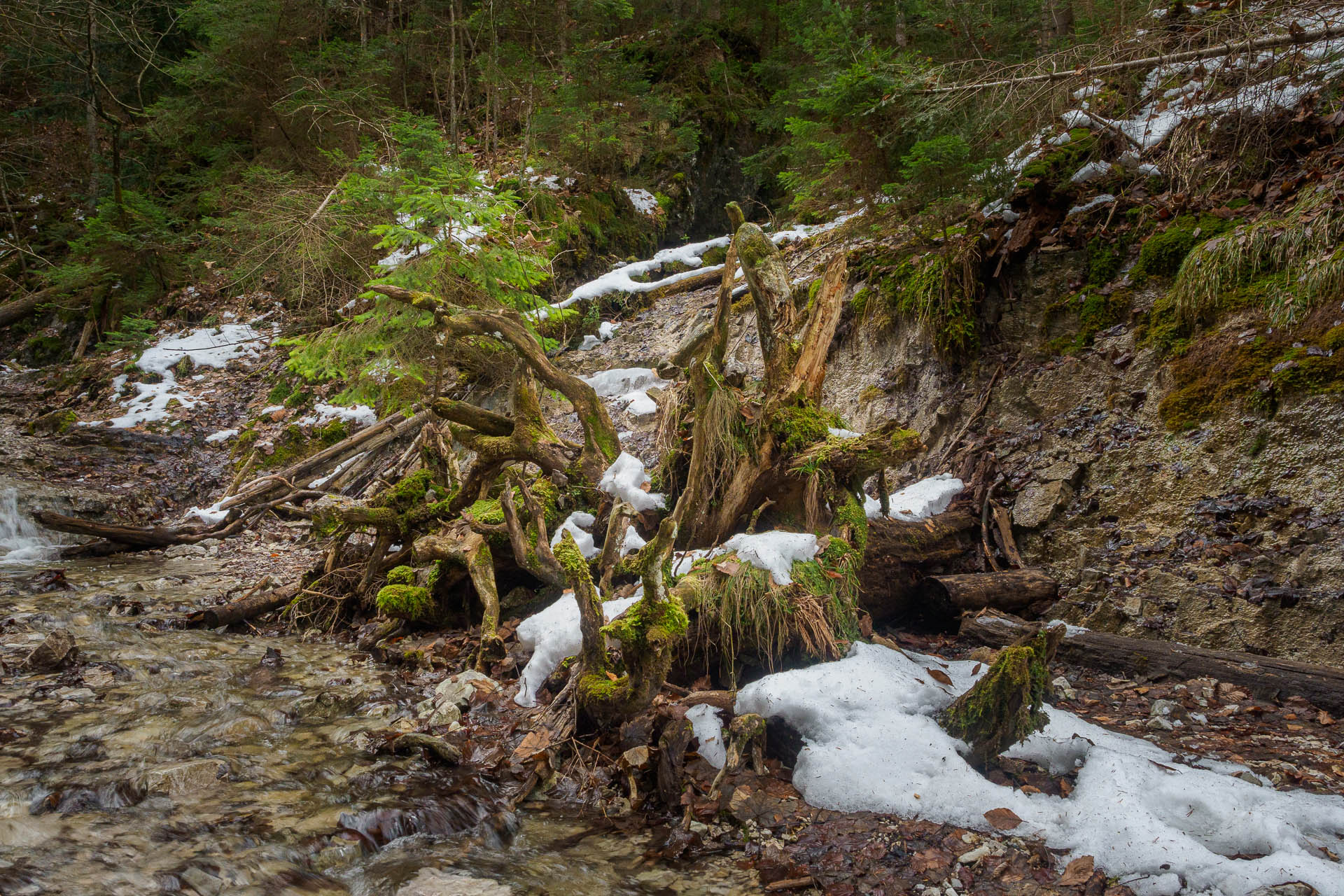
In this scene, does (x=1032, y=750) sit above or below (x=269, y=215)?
below

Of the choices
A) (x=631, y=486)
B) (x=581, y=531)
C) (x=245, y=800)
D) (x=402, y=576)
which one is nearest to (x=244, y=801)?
(x=245, y=800)

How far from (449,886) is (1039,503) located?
188 inches

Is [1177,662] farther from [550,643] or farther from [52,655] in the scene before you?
[52,655]

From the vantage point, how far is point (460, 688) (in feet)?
13.5

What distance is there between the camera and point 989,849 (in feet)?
8.21

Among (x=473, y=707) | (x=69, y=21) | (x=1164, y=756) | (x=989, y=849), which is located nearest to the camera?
(x=989, y=849)

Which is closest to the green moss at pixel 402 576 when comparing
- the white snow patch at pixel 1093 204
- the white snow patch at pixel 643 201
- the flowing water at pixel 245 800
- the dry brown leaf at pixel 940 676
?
the flowing water at pixel 245 800

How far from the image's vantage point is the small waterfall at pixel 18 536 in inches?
290

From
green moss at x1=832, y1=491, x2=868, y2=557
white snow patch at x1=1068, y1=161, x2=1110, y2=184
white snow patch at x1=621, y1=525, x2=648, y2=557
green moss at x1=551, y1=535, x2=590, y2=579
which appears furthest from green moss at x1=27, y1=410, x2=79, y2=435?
white snow patch at x1=1068, y1=161, x2=1110, y2=184

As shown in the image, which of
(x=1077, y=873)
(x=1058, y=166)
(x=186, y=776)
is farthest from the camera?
(x=1058, y=166)

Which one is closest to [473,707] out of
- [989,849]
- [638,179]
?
[989,849]

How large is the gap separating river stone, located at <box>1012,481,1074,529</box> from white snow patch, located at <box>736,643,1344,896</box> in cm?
195

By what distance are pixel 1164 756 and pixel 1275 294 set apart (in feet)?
11.4

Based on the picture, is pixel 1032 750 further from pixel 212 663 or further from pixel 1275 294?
pixel 212 663
